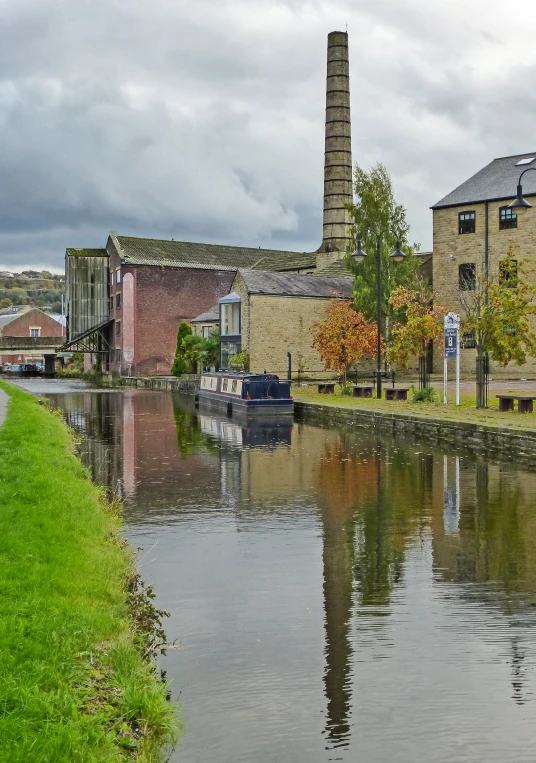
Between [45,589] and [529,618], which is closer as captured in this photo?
[45,589]

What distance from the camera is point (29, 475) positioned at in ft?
32.4

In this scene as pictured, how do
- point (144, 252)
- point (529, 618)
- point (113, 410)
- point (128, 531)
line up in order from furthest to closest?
1. point (144, 252)
2. point (113, 410)
3. point (128, 531)
4. point (529, 618)

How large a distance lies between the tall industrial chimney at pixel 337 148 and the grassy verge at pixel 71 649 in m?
47.4

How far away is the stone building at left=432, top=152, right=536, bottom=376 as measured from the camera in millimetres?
41406

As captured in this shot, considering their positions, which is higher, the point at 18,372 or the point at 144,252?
the point at 144,252

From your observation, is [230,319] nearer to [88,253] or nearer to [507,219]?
[507,219]

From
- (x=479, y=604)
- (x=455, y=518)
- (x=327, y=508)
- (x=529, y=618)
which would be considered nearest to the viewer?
(x=529, y=618)

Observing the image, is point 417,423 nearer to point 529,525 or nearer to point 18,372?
point 529,525

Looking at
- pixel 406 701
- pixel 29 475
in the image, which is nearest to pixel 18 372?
pixel 29 475

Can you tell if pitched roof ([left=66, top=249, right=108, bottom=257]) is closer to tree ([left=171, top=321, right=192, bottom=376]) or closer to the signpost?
tree ([left=171, top=321, right=192, bottom=376])

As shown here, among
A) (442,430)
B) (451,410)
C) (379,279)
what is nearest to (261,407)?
(379,279)

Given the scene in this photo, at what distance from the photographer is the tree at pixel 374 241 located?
4234 cm

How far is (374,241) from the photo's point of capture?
143 feet

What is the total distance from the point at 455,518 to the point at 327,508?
1587 millimetres
